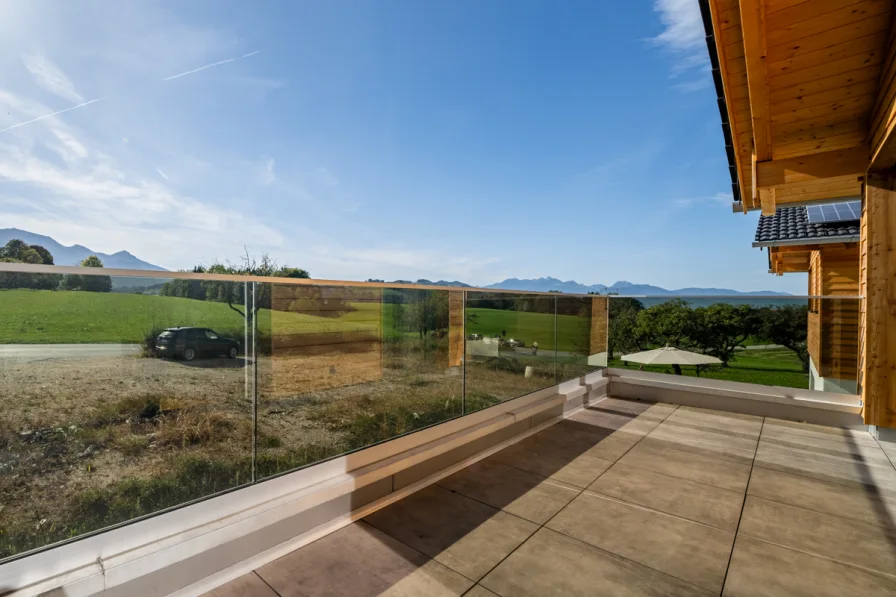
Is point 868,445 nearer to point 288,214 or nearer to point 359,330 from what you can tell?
point 359,330

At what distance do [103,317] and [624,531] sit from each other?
2.54 m

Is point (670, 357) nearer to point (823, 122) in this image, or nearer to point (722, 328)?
point (722, 328)

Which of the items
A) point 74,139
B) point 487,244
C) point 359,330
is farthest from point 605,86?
point 74,139

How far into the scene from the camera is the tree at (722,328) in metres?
4.82

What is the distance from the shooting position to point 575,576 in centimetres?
179

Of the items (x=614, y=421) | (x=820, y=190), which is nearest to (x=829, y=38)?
(x=820, y=190)

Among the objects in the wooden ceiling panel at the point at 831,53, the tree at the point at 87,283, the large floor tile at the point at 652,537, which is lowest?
the large floor tile at the point at 652,537

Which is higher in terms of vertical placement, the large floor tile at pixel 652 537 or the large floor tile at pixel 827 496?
the large floor tile at pixel 652 537

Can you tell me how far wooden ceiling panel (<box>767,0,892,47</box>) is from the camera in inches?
101

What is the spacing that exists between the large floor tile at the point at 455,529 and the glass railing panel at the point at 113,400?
814 millimetres

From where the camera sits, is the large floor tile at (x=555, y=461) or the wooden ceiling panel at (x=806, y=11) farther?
the large floor tile at (x=555, y=461)

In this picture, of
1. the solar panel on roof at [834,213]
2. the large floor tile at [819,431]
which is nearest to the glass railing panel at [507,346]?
the large floor tile at [819,431]

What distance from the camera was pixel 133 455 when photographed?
1961 millimetres

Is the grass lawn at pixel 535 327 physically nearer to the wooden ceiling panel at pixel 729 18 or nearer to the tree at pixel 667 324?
the tree at pixel 667 324
